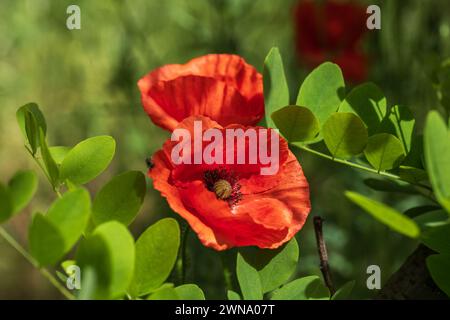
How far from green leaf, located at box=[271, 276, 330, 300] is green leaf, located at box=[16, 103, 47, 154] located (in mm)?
136

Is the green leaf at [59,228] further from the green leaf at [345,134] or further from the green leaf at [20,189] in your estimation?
the green leaf at [345,134]

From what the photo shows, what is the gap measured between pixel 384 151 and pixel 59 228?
17 centimetres

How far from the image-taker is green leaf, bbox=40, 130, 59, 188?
0.34 metres

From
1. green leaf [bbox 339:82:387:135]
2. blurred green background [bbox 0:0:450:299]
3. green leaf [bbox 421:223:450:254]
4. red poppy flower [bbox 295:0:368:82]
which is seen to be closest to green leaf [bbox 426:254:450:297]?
green leaf [bbox 421:223:450:254]

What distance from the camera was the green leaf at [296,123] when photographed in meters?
0.38

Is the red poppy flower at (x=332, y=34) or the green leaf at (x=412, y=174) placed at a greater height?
the red poppy flower at (x=332, y=34)

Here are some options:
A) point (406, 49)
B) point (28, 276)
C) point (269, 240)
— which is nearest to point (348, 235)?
point (406, 49)

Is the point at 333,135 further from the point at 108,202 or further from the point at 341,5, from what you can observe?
the point at 341,5

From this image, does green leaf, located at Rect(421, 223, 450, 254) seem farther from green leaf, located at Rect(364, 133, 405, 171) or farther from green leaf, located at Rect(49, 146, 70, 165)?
green leaf, located at Rect(49, 146, 70, 165)

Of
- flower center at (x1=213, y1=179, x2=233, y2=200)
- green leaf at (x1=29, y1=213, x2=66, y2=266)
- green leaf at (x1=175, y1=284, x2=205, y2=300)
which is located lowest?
green leaf at (x1=175, y1=284, x2=205, y2=300)

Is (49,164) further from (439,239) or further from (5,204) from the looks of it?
(439,239)

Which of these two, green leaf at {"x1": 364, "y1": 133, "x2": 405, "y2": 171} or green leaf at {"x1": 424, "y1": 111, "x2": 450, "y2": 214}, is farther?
green leaf at {"x1": 364, "y1": 133, "x2": 405, "y2": 171}

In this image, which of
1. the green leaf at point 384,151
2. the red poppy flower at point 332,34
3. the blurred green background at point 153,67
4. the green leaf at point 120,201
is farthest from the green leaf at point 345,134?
the red poppy flower at point 332,34
